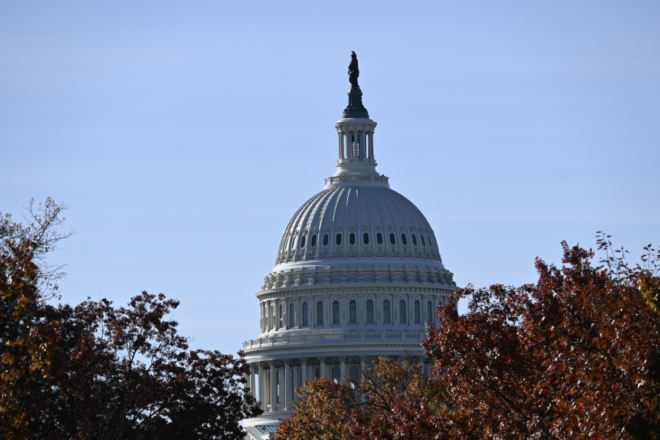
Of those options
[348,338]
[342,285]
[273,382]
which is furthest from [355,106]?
[273,382]

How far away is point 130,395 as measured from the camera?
200 feet

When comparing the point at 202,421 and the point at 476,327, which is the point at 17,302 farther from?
the point at 202,421

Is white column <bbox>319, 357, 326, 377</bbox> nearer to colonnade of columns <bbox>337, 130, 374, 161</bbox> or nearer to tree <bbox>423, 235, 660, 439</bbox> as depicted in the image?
colonnade of columns <bbox>337, 130, 374, 161</bbox>

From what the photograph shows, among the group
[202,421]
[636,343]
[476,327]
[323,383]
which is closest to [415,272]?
[323,383]

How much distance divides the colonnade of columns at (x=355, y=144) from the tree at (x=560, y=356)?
5533 inches

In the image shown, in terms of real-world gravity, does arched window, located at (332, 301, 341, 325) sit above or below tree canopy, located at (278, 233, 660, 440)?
above

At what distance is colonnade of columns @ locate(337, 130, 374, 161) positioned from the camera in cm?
19350

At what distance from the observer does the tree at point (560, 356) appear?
111 ft

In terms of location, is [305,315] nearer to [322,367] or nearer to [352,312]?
[352,312]

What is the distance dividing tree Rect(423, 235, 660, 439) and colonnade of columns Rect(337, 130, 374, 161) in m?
141

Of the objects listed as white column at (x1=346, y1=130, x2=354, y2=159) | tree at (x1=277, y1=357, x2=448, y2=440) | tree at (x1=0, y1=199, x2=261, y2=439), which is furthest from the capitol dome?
tree at (x1=0, y1=199, x2=261, y2=439)

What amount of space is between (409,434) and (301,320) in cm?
14025

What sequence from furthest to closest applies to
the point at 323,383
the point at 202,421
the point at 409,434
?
the point at 323,383, the point at 202,421, the point at 409,434

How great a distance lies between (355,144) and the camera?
7638 inches
